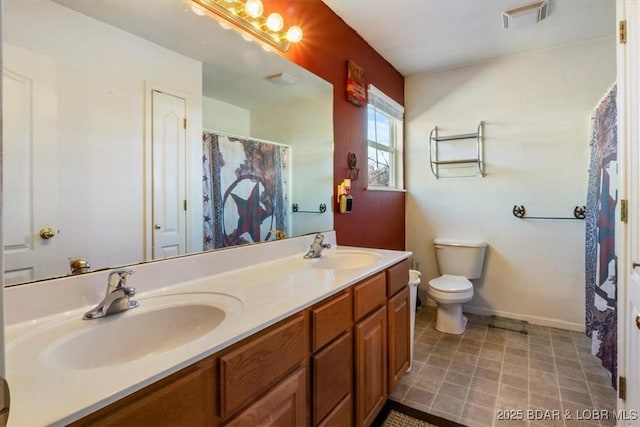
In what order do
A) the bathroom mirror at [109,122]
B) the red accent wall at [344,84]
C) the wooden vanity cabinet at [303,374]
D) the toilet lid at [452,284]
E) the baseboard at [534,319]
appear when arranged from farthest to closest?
the baseboard at [534,319] → the toilet lid at [452,284] → the red accent wall at [344,84] → the bathroom mirror at [109,122] → the wooden vanity cabinet at [303,374]

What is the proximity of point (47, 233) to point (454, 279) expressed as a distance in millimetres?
2666

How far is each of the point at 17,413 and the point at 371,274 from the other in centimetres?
119

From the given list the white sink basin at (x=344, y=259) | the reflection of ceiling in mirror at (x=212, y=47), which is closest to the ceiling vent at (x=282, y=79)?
the reflection of ceiling in mirror at (x=212, y=47)

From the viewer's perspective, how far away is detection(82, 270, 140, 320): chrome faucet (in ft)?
2.96

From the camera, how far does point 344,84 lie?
225 cm

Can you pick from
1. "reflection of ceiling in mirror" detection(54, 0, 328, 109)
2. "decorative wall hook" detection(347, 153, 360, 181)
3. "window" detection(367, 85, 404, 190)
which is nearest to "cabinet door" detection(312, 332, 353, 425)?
"reflection of ceiling in mirror" detection(54, 0, 328, 109)

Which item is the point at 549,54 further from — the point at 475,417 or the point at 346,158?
the point at 475,417

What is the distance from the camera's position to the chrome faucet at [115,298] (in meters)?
0.90

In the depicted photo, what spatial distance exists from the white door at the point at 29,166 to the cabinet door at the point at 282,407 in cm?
68

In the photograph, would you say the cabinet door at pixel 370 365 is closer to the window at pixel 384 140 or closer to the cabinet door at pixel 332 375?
the cabinet door at pixel 332 375

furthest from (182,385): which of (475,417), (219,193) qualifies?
(475,417)

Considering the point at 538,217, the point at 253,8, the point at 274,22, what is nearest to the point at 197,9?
the point at 253,8

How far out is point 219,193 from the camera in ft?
4.70

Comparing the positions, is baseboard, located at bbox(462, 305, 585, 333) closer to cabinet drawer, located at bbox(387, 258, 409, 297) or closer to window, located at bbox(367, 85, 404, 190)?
window, located at bbox(367, 85, 404, 190)
